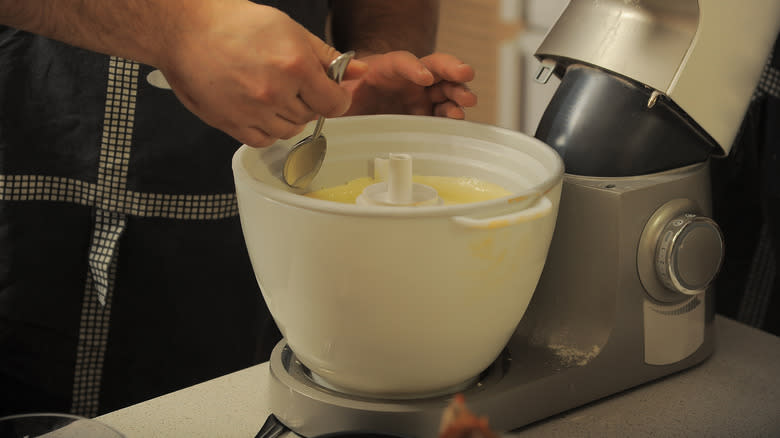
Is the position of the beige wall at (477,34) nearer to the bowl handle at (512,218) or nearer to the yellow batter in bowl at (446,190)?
the yellow batter in bowl at (446,190)

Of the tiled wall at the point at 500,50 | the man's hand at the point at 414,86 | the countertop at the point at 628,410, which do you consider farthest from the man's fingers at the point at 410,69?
the tiled wall at the point at 500,50

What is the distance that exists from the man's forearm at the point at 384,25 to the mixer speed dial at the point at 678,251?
599 mm

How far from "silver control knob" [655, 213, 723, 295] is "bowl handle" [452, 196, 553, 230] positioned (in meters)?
0.17

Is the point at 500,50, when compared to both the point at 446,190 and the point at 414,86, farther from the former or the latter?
the point at 446,190

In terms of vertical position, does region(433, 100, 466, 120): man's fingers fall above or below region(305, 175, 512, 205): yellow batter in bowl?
above

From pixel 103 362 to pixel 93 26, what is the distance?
603 mm

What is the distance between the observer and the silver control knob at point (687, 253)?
65cm

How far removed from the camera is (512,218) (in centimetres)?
51

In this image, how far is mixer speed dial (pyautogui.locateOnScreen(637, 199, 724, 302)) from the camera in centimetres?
65

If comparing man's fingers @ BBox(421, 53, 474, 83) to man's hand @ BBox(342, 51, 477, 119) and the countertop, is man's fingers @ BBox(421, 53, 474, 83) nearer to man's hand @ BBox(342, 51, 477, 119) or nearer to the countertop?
man's hand @ BBox(342, 51, 477, 119)

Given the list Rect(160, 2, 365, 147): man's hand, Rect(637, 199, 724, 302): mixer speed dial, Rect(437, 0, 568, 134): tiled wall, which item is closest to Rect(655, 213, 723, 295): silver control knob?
Rect(637, 199, 724, 302): mixer speed dial

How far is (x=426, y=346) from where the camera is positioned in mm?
551

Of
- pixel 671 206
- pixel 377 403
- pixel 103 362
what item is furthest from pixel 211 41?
pixel 103 362

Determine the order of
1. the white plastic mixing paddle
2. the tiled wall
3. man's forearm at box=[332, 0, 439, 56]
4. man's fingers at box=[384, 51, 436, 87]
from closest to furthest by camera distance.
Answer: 1. the white plastic mixing paddle
2. man's fingers at box=[384, 51, 436, 87]
3. man's forearm at box=[332, 0, 439, 56]
4. the tiled wall
